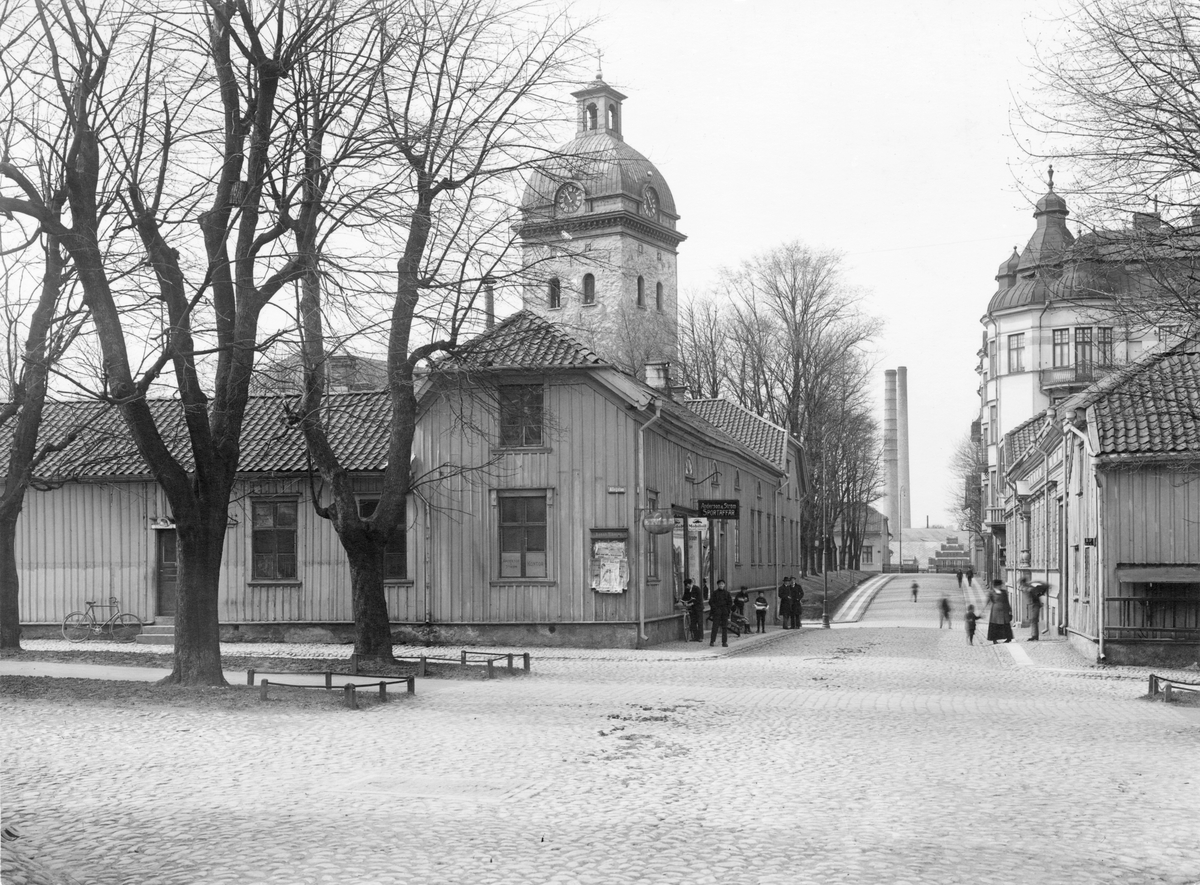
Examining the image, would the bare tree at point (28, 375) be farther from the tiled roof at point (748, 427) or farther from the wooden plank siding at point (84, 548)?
the tiled roof at point (748, 427)

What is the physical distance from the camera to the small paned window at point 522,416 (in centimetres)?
2717

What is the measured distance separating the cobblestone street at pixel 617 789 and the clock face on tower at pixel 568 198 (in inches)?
317

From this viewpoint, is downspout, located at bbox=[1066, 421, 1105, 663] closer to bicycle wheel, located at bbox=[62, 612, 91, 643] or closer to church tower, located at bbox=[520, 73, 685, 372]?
bicycle wheel, located at bbox=[62, 612, 91, 643]

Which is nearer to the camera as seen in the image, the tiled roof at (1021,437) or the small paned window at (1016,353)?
the tiled roof at (1021,437)

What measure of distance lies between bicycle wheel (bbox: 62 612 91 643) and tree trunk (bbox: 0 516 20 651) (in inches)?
215

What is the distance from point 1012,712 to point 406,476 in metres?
9.81

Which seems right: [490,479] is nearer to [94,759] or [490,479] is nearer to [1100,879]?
[94,759]

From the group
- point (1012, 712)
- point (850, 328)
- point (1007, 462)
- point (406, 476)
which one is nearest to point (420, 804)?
point (1012, 712)

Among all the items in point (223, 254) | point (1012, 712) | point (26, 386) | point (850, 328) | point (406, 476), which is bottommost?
point (1012, 712)

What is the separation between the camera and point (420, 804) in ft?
32.2

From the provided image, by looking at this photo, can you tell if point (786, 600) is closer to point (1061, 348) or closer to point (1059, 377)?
point (1059, 377)

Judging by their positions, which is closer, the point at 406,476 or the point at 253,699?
the point at 253,699

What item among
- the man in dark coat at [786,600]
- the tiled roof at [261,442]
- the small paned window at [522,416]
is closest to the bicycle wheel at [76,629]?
the tiled roof at [261,442]

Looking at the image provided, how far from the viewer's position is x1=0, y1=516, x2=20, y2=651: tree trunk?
23.8 meters
